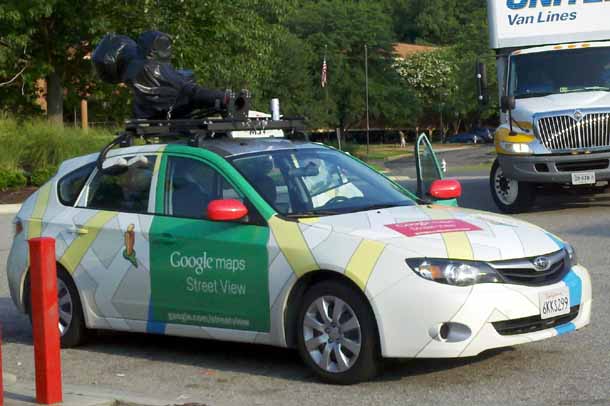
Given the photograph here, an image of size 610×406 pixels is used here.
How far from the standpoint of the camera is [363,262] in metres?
7.12

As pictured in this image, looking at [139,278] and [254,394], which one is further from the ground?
[139,278]

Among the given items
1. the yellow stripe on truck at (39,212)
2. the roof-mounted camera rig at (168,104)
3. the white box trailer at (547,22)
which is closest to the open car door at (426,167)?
the roof-mounted camera rig at (168,104)

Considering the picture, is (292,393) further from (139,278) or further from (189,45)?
(189,45)

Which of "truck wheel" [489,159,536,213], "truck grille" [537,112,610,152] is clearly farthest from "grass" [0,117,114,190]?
"truck grille" [537,112,610,152]

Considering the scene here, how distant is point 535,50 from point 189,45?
16.3m

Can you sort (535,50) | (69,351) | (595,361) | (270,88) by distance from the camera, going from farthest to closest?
(270,88)
(535,50)
(69,351)
(595,361)

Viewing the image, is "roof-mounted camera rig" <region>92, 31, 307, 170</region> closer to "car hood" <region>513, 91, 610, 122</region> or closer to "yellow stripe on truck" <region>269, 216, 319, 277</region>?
"yellow stripe on truck" <region>269, 216, 319, 277</region>

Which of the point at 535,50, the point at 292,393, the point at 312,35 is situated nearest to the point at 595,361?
the point at 292,393

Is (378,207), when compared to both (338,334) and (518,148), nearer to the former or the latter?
(338,334)

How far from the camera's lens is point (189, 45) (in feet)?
110

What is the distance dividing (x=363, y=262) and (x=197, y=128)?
2.05 m

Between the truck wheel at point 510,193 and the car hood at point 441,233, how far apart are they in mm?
10990

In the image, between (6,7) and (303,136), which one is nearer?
(303,136)

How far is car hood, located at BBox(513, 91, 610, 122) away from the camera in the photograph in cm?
1792
